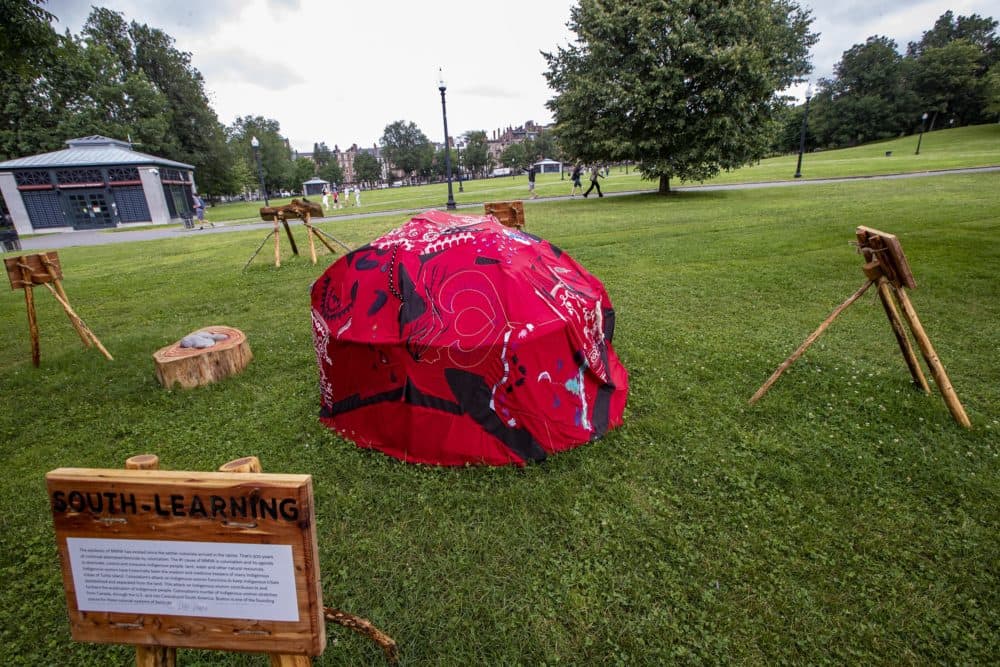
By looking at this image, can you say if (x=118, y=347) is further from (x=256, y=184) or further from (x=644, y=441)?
(x=256, y=184)

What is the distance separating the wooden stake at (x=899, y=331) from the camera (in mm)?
4496

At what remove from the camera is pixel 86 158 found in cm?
3416

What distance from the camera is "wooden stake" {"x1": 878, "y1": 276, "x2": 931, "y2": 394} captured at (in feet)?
14.8

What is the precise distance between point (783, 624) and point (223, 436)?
509 cm

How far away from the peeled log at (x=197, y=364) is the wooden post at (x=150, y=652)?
16.1 feet

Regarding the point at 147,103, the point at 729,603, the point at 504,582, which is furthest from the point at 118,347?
the point at 147,103

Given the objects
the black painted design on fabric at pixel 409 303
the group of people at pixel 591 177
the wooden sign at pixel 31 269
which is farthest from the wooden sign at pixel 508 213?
the group of people at pixel 591 177

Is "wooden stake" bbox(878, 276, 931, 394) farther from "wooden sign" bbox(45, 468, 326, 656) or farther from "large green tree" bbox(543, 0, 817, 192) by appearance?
"large green tree" bbox(543, 0, 817, 192)

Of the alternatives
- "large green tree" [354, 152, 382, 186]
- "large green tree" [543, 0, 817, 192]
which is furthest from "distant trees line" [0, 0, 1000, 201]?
"large green tree" [354, 152, 382, 186]

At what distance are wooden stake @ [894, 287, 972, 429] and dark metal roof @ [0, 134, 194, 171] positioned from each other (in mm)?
Answer: 43363

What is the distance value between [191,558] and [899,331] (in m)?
5.85

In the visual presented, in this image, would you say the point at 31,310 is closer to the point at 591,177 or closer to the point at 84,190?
the point at 591,177

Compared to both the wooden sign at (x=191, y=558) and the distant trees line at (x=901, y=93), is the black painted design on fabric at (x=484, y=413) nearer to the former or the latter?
the wooden sign at (x=191, y=558)

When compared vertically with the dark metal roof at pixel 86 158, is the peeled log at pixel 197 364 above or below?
below
